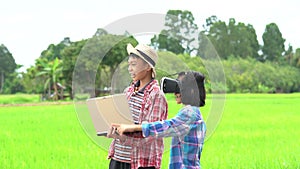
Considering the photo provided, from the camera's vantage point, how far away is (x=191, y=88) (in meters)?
1.99

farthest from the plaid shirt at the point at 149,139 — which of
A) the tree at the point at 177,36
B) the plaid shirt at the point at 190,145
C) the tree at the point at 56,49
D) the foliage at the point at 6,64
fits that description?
the tree at the point at 56,49

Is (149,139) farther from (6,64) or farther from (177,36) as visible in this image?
(6,64)

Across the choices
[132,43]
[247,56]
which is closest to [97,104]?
[132,43]

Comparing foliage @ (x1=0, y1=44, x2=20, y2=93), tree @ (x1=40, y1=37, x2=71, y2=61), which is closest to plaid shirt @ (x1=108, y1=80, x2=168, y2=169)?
foliage @ (x1=0, y1=44, x2=20, y2=93)

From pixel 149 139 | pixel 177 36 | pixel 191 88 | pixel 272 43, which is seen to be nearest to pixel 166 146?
pixel 149 139

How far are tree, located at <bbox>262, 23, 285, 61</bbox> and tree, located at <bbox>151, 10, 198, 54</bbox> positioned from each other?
1924 inches

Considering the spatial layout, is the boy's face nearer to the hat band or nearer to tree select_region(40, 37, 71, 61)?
the hat band

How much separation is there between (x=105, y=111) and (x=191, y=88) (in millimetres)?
354

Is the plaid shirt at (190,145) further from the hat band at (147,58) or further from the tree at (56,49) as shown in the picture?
the tree at (56,49)

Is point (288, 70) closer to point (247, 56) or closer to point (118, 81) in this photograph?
point (247, 56)

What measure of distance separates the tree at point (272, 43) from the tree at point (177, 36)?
48878 millimetres

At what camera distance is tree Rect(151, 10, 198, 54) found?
2094 mm

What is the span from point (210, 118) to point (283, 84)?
37.2 metres

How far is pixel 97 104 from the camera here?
1.92 metres
